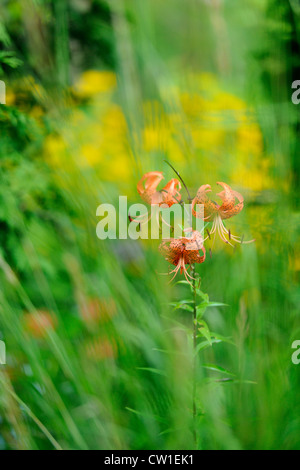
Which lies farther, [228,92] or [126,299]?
[228,92]

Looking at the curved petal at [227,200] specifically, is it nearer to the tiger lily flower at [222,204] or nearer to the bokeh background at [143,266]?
the tiger lily flower at [222,204]

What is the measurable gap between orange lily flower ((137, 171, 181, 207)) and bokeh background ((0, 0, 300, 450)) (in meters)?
0.15

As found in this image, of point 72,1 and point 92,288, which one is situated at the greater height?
point 72,1

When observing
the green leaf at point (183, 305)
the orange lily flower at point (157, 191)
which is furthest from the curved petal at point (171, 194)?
the green leaf at point (183, 305)

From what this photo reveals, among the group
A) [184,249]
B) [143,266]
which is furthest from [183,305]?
[143,266]

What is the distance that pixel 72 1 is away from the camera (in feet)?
3.03

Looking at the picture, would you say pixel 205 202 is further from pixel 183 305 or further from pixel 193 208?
pixel 183 305

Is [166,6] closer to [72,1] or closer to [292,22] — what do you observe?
[72,1]

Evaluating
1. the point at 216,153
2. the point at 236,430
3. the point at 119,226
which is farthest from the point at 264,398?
the point at 216,153

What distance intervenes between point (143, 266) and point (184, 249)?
0.78ft

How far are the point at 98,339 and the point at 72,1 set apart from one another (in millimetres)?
704

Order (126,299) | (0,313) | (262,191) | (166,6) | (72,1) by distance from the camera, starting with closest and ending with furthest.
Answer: (0,313), (126,299), (262,191), (72,1), (166,6)

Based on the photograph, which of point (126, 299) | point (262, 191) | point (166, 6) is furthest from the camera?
point (166, 6)

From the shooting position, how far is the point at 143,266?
2.38ft
